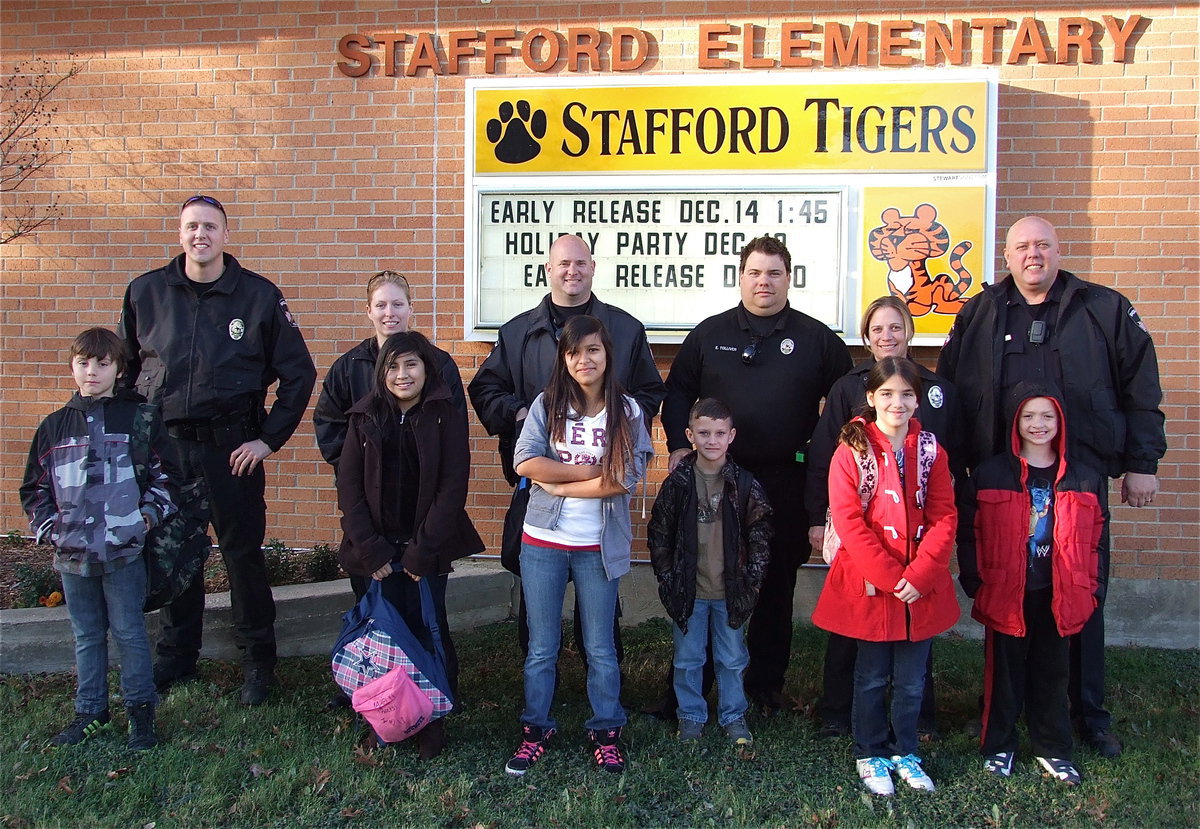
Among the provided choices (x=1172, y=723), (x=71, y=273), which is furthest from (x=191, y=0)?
(x=1172, y=723)

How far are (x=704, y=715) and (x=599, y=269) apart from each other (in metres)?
2.80

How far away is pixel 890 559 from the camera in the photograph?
11.7 feet

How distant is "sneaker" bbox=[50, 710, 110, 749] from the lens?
378 centimetres

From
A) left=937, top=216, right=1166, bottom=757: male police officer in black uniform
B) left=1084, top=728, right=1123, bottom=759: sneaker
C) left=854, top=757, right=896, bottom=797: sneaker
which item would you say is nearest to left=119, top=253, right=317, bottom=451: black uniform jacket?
left=854, top=757, right=896, bottom=797: sneaker

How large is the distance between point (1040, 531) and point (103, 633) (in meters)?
3.92

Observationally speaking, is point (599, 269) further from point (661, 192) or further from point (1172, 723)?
point (1172, 723)

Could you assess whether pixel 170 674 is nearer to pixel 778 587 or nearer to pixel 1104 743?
pixel 778 587

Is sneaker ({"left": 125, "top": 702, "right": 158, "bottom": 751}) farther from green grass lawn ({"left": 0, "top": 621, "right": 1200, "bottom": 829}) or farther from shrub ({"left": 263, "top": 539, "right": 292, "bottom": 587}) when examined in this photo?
shrub ({"left": 263, "top": 539, "right": 292, "bottom": 587})

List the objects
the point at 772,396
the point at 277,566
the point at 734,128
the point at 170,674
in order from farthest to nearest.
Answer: the point at 734,128
the point at 277,566
the point at 170,674
the point at 772,396

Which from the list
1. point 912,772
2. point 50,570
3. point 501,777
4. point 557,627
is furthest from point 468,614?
point 912,772

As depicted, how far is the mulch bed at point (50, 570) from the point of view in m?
4.98

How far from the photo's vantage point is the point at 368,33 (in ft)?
19.2

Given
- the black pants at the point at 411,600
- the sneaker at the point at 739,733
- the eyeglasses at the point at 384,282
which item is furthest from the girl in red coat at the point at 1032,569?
the eyeglasses at the point at 384,282

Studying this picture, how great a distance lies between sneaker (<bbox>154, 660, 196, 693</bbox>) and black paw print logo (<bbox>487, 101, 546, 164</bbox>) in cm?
342
